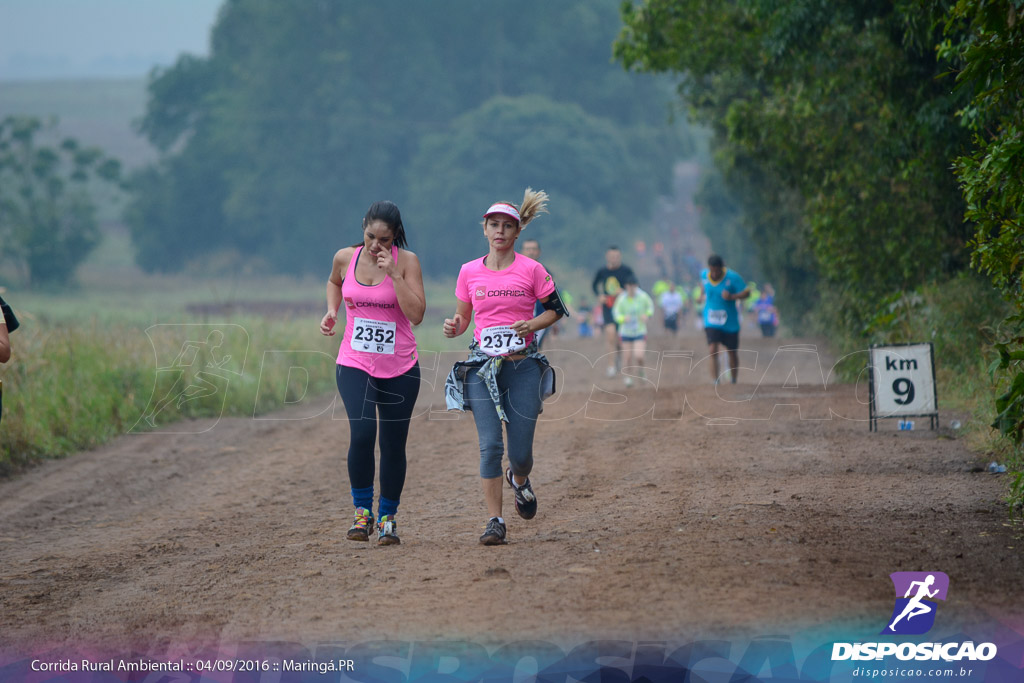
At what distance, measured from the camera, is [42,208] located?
68062 mm

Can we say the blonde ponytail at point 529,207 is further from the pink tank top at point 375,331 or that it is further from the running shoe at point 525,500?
the running shoe at point 525,500

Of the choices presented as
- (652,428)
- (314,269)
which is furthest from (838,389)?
(314,269)

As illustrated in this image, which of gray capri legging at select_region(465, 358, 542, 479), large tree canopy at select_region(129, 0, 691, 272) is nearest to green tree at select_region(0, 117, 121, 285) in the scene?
large tree canopy at select_region(129, 0, 691, 272)

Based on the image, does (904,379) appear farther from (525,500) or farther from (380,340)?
(380,340)

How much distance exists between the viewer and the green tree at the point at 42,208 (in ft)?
215

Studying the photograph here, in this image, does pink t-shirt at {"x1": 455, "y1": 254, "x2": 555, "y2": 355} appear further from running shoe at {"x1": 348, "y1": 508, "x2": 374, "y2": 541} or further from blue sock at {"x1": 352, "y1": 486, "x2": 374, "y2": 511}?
running shoe at {"x1": 348, "y1": 508, "x2": 374, "y2": 541}

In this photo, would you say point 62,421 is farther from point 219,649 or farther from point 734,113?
point 734,113

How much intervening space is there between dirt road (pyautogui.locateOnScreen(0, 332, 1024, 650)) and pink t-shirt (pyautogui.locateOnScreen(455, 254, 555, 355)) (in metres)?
1.30

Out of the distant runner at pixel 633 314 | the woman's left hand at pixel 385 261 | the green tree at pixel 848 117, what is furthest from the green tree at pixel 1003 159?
the distant runner at pixel 633 314

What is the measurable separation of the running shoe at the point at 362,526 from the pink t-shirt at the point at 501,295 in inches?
54.8

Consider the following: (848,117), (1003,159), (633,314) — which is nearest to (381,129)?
(633,314)

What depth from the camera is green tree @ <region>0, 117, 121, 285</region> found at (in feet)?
215

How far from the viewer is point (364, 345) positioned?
24.8 ft

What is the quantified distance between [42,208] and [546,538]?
219ft
